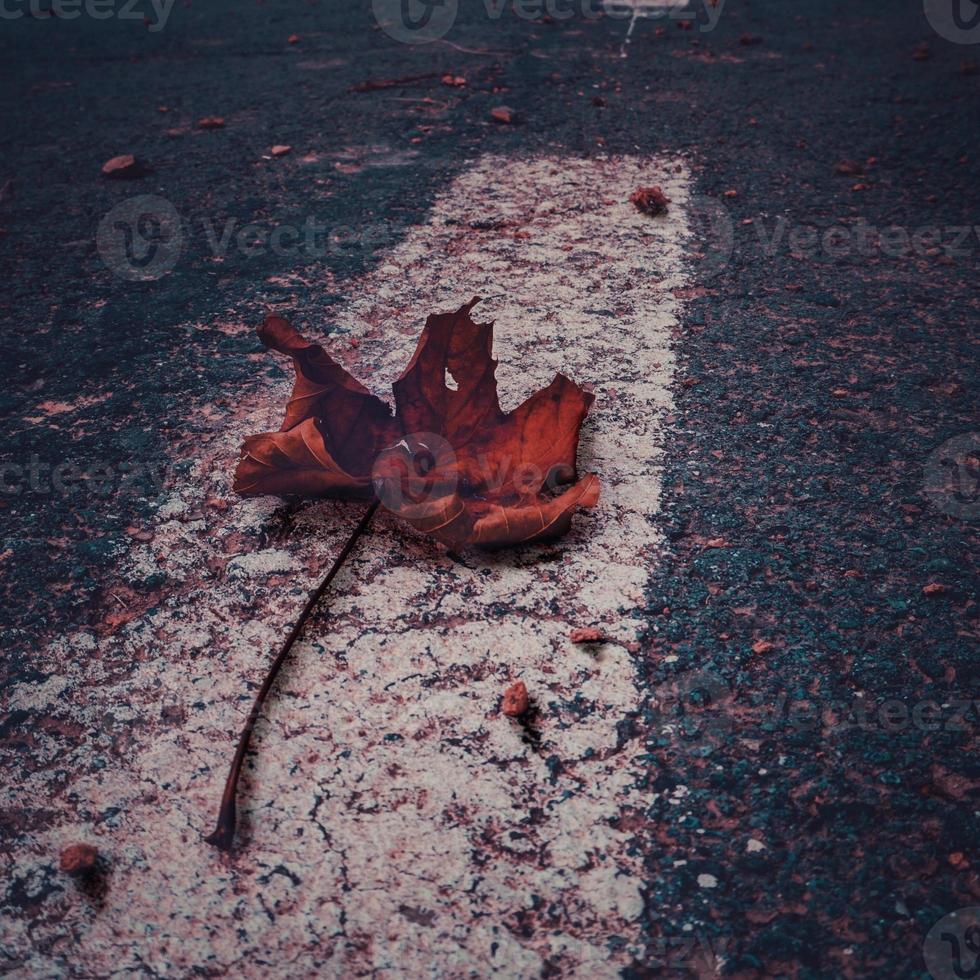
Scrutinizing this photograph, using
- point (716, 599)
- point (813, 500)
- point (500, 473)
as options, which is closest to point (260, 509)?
point (500, 473)

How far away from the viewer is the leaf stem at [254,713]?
1.02m

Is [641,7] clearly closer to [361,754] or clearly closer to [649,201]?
[649,201]

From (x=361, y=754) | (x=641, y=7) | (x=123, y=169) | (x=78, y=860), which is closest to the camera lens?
(x=78, y=860)

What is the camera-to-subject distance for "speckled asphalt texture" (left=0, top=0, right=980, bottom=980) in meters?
0.97

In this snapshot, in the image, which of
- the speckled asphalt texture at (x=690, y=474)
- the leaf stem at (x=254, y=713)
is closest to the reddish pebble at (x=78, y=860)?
the speckled asphalt texture at (x=690, y=474)

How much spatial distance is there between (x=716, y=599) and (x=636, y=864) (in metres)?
0.45

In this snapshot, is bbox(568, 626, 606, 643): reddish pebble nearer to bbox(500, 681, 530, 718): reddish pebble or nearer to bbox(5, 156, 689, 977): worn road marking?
bbox(5, 156, 689, 977): worn road marking

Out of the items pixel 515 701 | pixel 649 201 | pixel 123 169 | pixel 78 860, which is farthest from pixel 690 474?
pixel 123 169

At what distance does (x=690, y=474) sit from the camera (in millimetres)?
1576

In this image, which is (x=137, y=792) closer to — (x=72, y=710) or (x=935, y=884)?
(x=72, y=710)

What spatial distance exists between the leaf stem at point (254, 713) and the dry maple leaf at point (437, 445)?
0.36 feet

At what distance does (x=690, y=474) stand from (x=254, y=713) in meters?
0.87

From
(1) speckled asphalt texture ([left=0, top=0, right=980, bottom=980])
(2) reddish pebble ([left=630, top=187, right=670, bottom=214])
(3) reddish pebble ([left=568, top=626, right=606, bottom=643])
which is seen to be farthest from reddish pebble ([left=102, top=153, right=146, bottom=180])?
(3) reddish pebble ([left=568, top=626, right=606, bottom=643])

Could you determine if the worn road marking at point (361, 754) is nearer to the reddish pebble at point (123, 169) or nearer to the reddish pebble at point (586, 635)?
the reddish pebble at point (586, 635)
